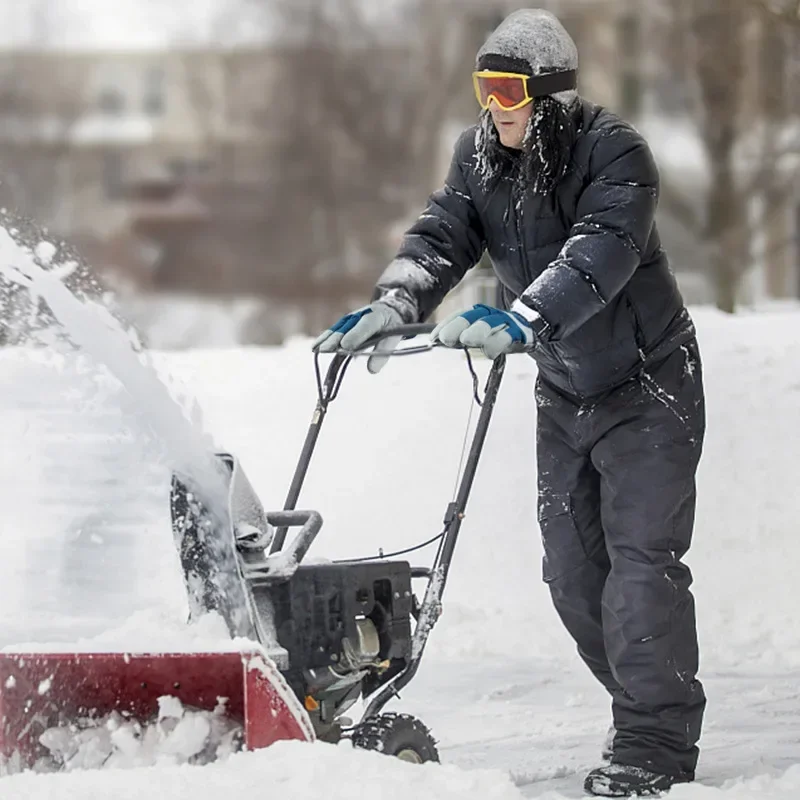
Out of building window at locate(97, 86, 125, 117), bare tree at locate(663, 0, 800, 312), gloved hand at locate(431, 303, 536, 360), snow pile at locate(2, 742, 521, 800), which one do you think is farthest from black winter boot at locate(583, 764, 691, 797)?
building window at locate(97, 86, 125, 117)

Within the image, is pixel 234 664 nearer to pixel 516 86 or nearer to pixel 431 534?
pixel 516 86

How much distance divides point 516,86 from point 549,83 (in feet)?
0.29

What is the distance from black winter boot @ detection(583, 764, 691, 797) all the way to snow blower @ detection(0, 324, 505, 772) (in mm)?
555

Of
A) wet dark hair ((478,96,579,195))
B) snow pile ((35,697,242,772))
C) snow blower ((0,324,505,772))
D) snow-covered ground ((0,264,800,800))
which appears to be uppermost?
wet dark hair ((478,96,579,195))

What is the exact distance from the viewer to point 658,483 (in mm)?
4133

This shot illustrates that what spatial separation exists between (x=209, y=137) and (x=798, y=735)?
1226cm

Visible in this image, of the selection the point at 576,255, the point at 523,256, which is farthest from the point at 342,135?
the point at 576,255

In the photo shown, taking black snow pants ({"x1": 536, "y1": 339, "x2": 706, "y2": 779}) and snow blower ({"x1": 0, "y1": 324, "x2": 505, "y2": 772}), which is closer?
snow blower ({"x1": 0, "y1": 324, "x2": 505, "y2": 772})

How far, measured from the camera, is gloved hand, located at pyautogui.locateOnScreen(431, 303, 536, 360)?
144 inches

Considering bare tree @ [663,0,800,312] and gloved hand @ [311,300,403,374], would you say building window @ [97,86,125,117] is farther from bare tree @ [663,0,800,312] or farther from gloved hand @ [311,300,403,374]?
gloved hand @ [311,300,403,374]

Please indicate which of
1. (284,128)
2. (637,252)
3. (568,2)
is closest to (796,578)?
(637,252)

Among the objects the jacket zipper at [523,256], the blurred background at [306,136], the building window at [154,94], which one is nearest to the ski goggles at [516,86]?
the jacket zipper at [523,256]

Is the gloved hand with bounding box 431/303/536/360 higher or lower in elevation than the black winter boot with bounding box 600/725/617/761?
higher

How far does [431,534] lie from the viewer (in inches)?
289
